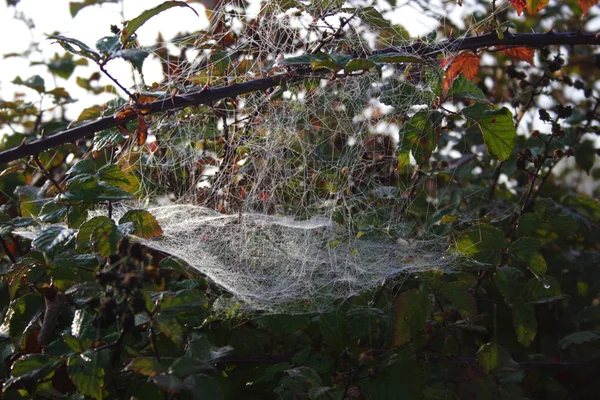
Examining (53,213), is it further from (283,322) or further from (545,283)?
(545,283)

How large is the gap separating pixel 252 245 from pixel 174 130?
538 mm

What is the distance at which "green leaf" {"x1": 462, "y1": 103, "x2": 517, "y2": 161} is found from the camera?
1.72 m

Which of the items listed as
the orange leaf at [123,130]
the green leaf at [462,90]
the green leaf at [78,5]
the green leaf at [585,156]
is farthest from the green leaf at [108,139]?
the green leaf at [585,156]

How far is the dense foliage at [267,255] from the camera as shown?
1410mm

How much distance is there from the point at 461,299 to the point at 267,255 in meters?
0.68

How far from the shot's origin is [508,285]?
1768mm

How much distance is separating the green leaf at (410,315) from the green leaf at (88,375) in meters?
0.78

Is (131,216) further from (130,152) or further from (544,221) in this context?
(544,221)

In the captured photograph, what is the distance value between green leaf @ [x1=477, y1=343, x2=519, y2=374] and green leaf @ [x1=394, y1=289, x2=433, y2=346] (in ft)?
0.61

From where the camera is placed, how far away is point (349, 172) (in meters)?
2.15

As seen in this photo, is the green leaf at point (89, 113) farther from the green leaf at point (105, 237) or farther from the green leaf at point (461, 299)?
the green leaf at point (461, 299)

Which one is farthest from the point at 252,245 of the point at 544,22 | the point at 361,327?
the point at 544,22

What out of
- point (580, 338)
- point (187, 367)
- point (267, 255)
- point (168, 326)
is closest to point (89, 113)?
point (267, 255)

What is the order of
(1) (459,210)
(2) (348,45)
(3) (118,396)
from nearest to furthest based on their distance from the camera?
(3) (118,396), (2) (348,45), (1) (459,210)
